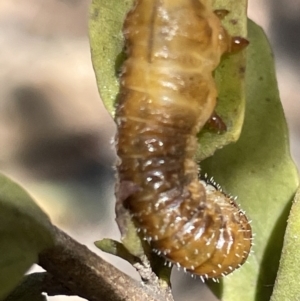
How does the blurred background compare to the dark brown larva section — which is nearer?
the dark brown larva section

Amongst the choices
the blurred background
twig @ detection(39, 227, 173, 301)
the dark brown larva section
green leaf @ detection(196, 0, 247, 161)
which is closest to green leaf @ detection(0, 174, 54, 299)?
twig @ detection(39, 227, 173, 301)

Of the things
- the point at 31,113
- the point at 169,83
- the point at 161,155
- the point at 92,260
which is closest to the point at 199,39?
the point at 169,83

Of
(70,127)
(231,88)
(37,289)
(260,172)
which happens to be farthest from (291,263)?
(70,127)

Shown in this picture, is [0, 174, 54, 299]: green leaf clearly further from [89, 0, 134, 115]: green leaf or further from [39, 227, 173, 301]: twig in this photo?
[89, 0, 134, 115]: green leaf

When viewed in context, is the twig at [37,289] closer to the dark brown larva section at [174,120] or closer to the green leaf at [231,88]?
the dark brown larva section at [174,120]

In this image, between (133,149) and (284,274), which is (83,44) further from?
(284,274)

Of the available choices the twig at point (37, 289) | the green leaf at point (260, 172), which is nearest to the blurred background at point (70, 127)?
the green leaf at point (260, 172)

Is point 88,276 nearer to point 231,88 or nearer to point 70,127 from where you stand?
point 231,88
